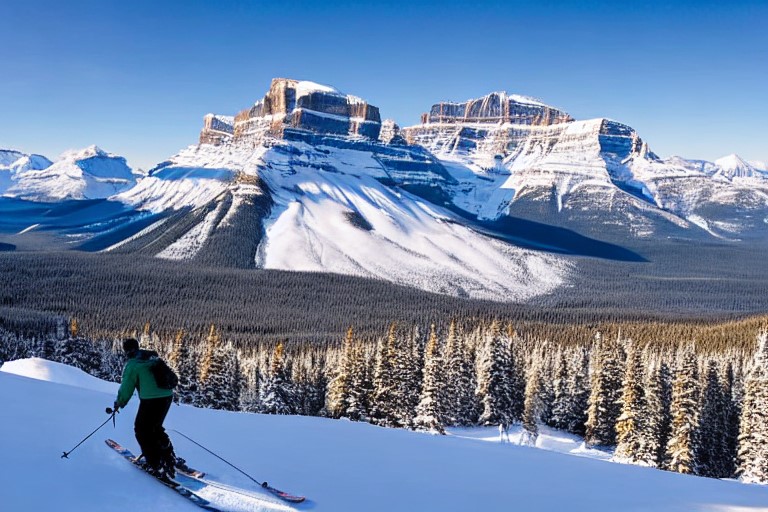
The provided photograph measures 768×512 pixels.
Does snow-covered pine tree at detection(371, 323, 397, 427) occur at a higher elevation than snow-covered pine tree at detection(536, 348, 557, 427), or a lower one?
higher

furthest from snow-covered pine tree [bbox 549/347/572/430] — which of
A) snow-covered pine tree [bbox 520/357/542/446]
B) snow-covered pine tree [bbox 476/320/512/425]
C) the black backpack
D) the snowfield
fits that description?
the black backpack

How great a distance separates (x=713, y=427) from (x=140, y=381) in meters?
51.9

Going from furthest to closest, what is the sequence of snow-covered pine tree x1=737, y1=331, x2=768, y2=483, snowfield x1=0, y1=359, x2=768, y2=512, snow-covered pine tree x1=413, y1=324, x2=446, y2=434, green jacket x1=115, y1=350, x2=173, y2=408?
snow-covered pine tree x1=413, y1=324, x2=446, y2=434
snow-covered pine tree x1=737, y1=331, x2=768, y2=483
green jacket x1=115, y1=350, x2=173, y2=408
snowfield x1=0, y1=359, x2=768, y2=512

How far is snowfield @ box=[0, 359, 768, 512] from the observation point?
909cm

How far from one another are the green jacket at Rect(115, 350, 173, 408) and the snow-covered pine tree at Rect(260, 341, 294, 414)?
137ft

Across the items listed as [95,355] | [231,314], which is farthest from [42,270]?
[95,355]

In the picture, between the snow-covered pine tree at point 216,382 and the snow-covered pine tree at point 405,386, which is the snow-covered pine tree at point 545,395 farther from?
the snow-covered pine tree at point 216,382

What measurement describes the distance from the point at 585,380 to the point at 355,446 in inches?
2173

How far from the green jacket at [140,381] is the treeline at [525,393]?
35090 mm

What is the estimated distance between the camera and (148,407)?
33.5 ft

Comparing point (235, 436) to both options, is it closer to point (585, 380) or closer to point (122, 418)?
point (122, 418)

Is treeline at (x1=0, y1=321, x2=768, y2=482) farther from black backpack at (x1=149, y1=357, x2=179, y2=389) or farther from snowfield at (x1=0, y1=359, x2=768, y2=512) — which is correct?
black backpack at (x1=149, y1=357, x2=179, y2=389)

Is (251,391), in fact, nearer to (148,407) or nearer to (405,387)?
(405,387)

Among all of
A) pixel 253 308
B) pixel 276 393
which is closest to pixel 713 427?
pixel 276 393
